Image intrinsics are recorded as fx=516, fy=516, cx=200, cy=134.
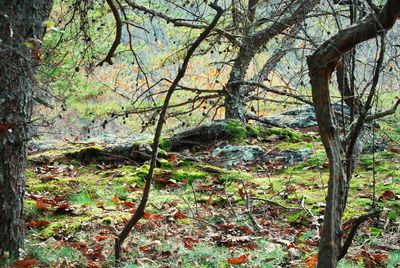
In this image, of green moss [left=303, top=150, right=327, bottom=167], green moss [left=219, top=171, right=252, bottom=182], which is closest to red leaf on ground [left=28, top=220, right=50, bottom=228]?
green moss [left=219, top=171, right=252, bottom=182]

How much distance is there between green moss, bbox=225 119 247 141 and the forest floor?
0.86 meters

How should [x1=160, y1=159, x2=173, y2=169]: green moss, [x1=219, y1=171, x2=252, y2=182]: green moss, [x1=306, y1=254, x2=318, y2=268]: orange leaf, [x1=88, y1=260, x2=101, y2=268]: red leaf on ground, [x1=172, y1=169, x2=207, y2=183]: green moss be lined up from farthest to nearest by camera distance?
1. [x1=160, y1=159, x2=173, y2=169]: green moss
2. [x1=172, y1=169, x2=207, y2=183]: green moss
3. [x1=219, y1=171, x2=252, y2=182]: green moss
4. [x1=88, y1=260, x2=101, y2=268]: red leaf on ground
5. [x1=306, y1=254, x2=318, y2=268]: orange leaf

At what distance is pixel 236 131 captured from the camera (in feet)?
26.1

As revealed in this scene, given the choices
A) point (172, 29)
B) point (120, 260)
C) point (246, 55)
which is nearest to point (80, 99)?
point (172, 29)

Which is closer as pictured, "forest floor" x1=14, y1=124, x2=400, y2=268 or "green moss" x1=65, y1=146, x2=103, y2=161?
"forest floor" x1=14, y1=124, x2=400, y2=268

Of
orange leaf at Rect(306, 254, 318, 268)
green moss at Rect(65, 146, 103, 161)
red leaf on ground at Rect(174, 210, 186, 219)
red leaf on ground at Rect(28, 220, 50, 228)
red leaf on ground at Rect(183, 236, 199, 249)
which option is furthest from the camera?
green moss at Rect(65, 146, 103, 161)

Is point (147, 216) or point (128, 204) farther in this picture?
point (128, 204)

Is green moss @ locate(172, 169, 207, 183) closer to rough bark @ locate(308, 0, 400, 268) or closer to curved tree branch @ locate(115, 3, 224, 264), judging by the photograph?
curved tree branch @ locate(115, 3, 224, 264)

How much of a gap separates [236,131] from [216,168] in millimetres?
1455

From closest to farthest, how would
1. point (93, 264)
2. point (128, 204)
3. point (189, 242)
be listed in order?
point (93, 264) < point (189, 242) < point (128, 204)

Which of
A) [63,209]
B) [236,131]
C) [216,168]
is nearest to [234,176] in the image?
[216,168]

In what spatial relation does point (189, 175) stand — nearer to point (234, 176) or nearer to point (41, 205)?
point (234, 176)

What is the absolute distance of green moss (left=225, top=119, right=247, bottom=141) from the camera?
7922 mm

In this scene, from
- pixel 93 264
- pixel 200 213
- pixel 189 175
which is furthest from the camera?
pixel 189 175
